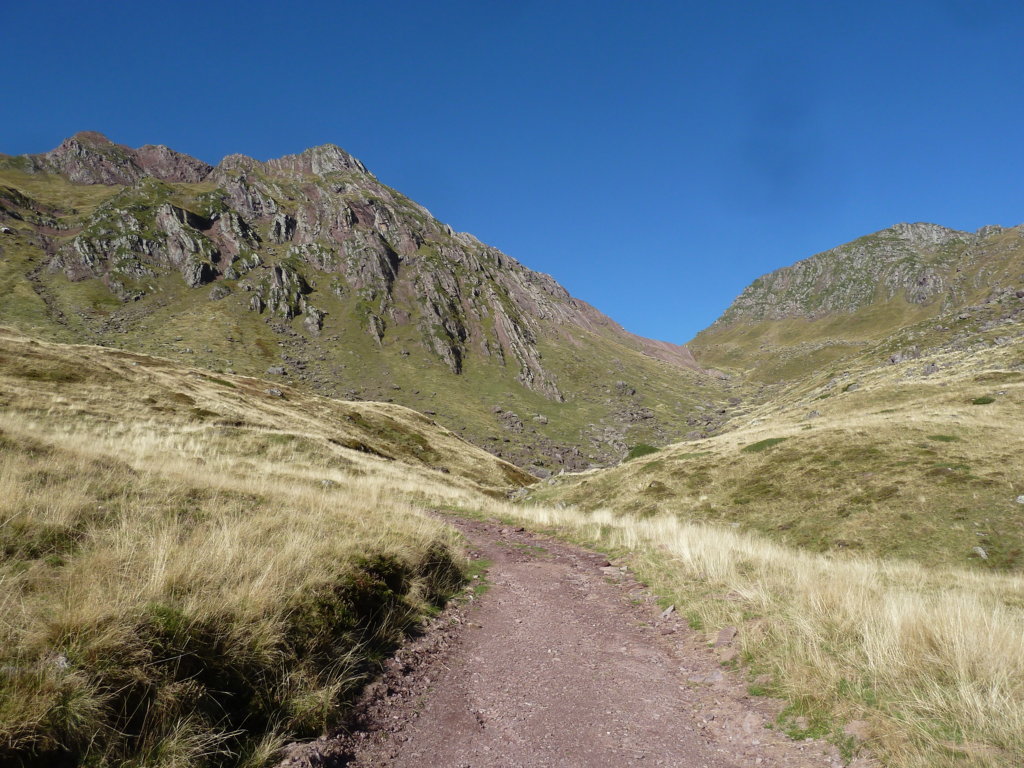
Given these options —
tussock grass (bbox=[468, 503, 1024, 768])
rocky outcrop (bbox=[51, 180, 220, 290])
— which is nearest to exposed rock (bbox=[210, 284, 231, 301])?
rocky outcrop (bbox=[51, 180, 220, 290])

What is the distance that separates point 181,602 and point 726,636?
353 inches

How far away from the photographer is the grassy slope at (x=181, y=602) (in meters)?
4.19

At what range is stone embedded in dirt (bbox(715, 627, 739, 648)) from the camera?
8672 mm

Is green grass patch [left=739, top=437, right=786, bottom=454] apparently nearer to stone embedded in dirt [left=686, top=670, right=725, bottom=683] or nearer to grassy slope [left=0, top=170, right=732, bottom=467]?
stone embedded in dirt [left=686, top=670, right=725, bottom=683]

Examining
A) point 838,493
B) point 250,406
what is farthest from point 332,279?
point 838,493

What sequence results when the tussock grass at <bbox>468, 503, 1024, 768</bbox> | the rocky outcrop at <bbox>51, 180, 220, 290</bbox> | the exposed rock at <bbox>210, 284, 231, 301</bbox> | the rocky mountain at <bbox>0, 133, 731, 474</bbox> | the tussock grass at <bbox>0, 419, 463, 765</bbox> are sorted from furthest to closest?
the exposed rock at <bbox>210, 284, 231, 301</bbox>, the rocky outcrop at <bbox>51, 180, 220, 290</bbox>, the rocky mountain at <bbox>0, 133, 731, 474</bbox>, the tussock grass at <bbox>468, 503, 1024, 768</bbox>, the tussock grass at <bbox>0, 419, 463, 765</bbox>

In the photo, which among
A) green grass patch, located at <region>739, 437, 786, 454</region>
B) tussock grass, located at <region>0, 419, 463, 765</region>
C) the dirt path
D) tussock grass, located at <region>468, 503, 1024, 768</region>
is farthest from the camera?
green grass patch, located at <region>739, 437, 786, 454</region>

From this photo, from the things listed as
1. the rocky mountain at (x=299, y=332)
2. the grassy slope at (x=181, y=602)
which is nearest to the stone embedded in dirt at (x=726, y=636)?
the grassy slope at (x=181, y=602)

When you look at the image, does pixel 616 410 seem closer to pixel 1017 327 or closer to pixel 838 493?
pixel 1017 327

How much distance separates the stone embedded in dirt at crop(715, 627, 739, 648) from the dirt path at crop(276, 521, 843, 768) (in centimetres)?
26

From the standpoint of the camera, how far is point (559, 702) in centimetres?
685

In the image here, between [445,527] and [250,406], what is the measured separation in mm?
43989

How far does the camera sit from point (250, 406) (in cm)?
5088

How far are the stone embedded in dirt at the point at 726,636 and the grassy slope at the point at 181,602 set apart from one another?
5.85 meters
